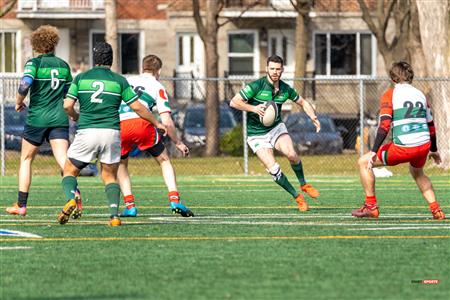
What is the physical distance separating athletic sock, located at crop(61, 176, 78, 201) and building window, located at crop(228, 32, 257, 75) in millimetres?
40281

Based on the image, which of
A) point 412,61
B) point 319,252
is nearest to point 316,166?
point 412,61

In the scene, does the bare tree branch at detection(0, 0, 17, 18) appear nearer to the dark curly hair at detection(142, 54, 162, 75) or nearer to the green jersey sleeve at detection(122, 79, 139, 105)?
the dark curly hair at detection(142, 54, 162, 75)

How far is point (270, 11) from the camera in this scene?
2076 inches

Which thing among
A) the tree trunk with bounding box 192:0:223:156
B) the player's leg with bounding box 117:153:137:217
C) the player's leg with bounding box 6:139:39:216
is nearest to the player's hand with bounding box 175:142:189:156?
the player's leg with bounding box 117:153:137:217

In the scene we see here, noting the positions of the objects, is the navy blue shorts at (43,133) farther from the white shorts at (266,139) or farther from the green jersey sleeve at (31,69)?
the white shorts at (266,139)

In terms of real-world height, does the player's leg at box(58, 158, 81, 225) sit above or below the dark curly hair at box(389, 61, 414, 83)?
below

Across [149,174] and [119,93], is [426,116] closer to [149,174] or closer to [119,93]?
[119,93]

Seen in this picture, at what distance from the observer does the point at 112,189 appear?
13281 mm

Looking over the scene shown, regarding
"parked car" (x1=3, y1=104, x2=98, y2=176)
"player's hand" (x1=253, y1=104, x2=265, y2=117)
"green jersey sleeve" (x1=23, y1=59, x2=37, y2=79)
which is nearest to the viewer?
"green jersey sleeve" (x1=23, y1=59, x2=37, y2=79)

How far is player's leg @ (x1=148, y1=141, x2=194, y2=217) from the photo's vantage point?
14789mm

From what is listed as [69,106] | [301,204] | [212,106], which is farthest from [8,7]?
[69,106]

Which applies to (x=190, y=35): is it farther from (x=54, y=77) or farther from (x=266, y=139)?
(x=54, y=77)

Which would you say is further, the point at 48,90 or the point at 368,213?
the point at 48,90

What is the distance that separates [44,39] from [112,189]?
2175mm
